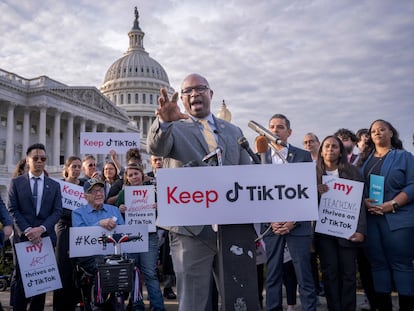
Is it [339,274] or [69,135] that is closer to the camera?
[339,274]

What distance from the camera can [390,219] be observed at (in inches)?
180

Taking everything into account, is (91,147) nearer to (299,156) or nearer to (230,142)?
(299,156)

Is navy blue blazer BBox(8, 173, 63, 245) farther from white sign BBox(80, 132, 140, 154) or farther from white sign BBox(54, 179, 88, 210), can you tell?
white sign BBox(80, 132, 140, 154)

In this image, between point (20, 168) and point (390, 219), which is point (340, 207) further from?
point (20, 168)

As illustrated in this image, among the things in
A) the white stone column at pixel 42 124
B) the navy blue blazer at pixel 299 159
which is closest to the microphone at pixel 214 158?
the navy blue blazer at pixel 299 159

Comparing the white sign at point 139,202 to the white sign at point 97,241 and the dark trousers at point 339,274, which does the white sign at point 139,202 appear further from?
the dark trousers at point 339,274

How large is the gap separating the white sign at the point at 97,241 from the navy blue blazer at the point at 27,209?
0.52 meters

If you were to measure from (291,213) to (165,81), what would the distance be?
10257 cm

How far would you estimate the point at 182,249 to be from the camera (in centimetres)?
288

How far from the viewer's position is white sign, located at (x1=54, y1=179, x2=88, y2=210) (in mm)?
6082

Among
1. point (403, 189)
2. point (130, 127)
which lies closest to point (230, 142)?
point (403, 189)

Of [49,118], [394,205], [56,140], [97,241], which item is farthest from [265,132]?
[49,118]

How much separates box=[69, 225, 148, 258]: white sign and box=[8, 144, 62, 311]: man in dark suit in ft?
1.64

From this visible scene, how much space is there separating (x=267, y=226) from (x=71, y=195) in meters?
3.05
